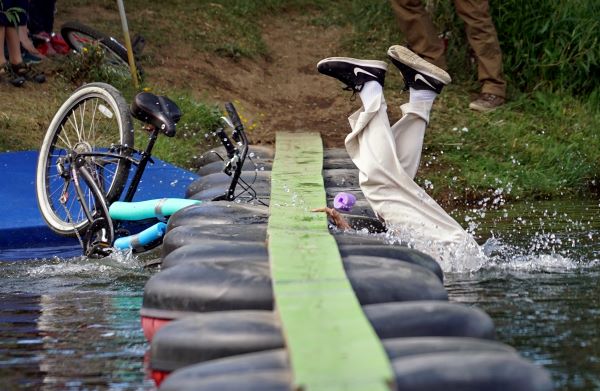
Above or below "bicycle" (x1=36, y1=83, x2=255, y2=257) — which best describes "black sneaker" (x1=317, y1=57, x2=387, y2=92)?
above

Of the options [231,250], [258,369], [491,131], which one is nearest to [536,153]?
[491,131]

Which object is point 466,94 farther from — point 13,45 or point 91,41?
point 13,45

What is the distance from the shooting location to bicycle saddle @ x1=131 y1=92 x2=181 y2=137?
5.76 metres

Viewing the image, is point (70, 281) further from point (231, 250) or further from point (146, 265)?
point (231, 250)

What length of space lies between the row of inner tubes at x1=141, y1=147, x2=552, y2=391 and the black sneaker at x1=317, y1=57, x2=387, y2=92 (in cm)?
91

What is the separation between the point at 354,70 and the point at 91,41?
4448 mm

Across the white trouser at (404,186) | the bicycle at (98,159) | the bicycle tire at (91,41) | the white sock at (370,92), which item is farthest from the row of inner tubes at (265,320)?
the bicycle tire at (91,41)

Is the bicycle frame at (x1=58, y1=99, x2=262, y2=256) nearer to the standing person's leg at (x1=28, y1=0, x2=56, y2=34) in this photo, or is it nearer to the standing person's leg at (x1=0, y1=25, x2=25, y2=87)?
the standing person's leg at (x1=0, y1=25, x2=25, y2=87)

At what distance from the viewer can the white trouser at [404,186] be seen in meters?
5.29

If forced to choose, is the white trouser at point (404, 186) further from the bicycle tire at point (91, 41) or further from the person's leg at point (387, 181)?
the bicycle tire at point (91, 41)

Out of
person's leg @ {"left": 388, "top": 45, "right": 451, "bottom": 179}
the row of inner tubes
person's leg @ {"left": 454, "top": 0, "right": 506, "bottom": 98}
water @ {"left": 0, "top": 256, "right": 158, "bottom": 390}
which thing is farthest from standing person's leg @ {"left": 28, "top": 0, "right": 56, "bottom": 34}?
the row of inner tubes

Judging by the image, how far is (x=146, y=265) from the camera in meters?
5.57

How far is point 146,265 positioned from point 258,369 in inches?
112

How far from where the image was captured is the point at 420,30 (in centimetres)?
966
